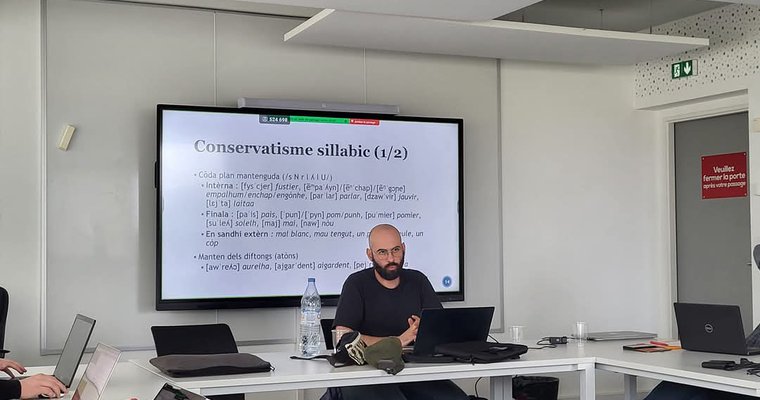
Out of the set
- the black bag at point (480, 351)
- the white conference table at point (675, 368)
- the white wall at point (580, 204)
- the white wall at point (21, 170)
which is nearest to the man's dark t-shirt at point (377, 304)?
the black bag at point (480, 351)

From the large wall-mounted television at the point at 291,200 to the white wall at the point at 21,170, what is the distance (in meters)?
0.68

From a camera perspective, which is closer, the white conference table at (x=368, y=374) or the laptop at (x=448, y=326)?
the white conference table at (x=368, y=374)

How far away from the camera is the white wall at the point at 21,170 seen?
5.41 m

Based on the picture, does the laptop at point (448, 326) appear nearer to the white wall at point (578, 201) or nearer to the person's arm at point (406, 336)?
the person's arm at point (406, 336)

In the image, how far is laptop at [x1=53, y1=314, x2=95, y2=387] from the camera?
10.7ft

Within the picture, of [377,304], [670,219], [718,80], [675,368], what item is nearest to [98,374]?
[377,304]

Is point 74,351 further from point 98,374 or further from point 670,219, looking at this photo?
point 670,219

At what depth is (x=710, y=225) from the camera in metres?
6.95

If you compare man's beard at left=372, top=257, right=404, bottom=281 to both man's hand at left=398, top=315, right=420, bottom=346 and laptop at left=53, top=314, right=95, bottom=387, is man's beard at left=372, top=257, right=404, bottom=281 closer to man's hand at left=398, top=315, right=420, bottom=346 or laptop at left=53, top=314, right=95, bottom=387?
man's hand at left=398, top=315, right=420, bottom=346

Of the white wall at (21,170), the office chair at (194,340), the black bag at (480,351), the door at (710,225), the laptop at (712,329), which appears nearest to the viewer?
the black bag at (480,351)

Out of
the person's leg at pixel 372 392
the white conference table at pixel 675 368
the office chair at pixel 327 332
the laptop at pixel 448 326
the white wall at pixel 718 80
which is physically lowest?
the person's leg at pixel 372 392

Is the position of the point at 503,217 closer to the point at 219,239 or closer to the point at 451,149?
the point at 451,149

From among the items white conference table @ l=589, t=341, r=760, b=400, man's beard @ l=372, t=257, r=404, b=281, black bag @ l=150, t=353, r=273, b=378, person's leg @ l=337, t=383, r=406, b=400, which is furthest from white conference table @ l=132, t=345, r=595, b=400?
man's beard @ l=372, t=257, r=404, b=281

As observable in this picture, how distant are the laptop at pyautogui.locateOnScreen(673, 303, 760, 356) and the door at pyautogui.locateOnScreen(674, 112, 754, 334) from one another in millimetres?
2322
